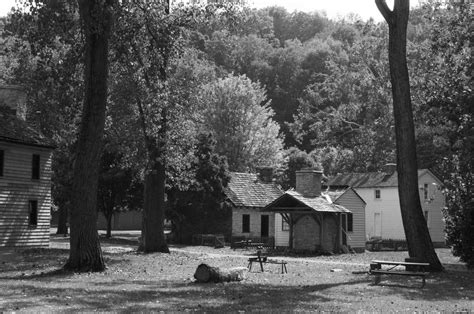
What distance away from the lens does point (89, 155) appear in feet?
70.7

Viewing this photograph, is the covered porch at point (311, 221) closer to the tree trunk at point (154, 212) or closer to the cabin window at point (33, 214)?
the tree trunk at point (154, 212)

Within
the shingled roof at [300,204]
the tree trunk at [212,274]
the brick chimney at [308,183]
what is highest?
the brick chimney at [308,183]

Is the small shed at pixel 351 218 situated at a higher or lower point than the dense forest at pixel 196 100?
lower

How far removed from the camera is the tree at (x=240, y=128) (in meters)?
69.1

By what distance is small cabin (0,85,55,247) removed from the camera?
34938mm

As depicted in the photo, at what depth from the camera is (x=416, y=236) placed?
2358 centimetres

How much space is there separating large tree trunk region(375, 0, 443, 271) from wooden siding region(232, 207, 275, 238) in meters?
26.0

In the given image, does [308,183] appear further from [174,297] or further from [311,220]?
[174,297]

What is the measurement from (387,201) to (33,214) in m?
29.5

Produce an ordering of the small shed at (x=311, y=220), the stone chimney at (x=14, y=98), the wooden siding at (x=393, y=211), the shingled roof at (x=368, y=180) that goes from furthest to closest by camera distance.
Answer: the shingled roof at (x=368, y=180), the wooden siding at (x=393, y=211), the stone chimney at (x=14, y=98), the small shed at (x=311, y=220)

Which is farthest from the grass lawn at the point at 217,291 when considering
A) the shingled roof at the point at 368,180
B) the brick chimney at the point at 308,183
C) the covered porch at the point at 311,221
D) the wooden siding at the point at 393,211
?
the shingled roof at the point at 368,180

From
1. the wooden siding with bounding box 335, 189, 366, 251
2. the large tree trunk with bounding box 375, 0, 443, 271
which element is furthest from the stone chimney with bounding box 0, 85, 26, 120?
the large tree trunk with bounding box 375, 0, 443, 271

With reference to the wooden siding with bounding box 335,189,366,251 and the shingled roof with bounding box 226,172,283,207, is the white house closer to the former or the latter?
the shingled roof with bounding box 226,172,283,207

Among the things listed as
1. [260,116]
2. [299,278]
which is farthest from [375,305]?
[260,116]
